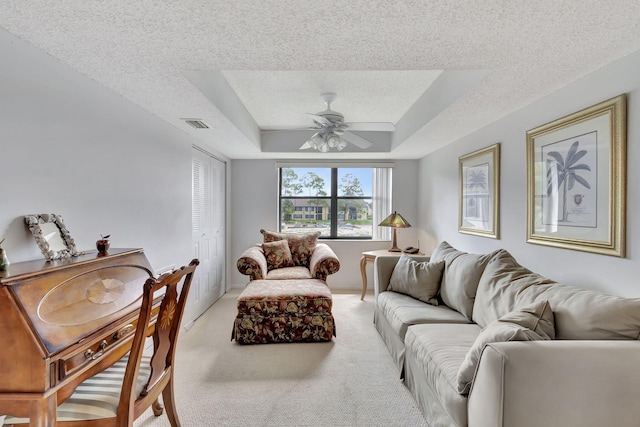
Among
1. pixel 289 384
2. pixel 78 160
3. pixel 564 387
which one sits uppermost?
pixel 78 160

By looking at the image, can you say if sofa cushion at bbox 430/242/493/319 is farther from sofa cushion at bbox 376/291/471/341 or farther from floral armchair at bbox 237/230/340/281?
floral armchair at bbox 237/230/340/281

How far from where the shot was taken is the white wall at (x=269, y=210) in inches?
200

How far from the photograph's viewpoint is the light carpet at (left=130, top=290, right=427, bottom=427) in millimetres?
1987

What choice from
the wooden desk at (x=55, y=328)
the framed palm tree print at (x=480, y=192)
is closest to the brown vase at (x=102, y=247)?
the wooden desk at (x=55, y=328)

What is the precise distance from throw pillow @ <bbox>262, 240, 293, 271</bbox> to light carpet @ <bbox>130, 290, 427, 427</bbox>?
1091 millimetres

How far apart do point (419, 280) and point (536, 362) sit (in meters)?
1.59

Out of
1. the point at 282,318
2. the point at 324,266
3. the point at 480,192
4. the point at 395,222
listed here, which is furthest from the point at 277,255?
the point at 480,192

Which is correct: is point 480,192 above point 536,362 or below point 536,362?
above

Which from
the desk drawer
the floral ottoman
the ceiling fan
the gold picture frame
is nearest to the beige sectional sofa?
the floral ottoman

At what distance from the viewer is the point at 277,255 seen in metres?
4.25

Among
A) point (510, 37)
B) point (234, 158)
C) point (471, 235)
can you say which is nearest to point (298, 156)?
point (234, 158)

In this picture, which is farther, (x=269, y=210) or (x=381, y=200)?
(x=381, y=200)

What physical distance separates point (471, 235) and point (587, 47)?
6.81ft

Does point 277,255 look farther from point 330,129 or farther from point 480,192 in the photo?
point 480,192
